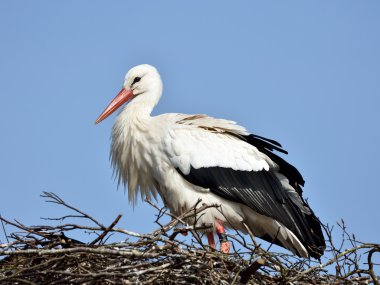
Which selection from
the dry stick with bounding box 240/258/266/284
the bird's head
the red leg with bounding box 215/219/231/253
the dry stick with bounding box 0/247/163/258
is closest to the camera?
the dry stick with bounding box 240/258/266/284

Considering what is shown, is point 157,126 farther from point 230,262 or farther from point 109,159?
point 230,262

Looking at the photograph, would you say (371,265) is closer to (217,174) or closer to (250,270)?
(250,270)

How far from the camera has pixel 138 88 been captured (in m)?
7.49

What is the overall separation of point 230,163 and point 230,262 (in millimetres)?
1791

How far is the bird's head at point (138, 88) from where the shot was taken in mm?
7446

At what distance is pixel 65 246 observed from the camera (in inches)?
211

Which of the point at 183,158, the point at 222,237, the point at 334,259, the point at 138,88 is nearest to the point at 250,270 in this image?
the point at 334,259

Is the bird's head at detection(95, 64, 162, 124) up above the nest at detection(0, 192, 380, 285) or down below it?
above

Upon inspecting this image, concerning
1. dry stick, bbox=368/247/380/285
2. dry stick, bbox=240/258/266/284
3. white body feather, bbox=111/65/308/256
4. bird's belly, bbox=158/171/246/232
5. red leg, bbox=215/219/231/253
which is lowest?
dry stick, bbox=240/258/266/284

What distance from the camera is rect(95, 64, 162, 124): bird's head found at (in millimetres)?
7446

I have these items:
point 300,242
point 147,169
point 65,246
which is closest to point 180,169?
point 147,169

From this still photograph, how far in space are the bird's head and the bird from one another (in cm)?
25

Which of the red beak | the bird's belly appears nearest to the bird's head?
the red beak

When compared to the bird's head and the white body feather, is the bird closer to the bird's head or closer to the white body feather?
the white body feather
